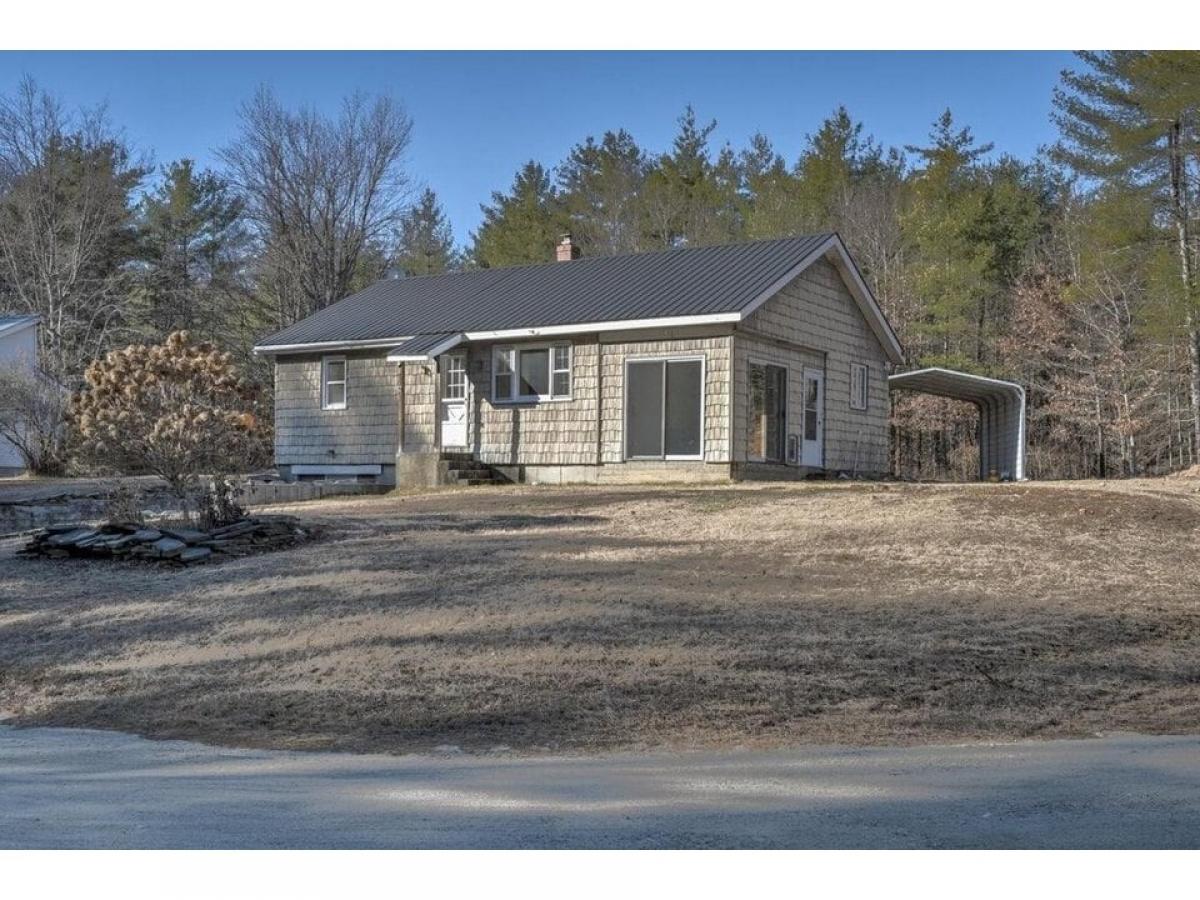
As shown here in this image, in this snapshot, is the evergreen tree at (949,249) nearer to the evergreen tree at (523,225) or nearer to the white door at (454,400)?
the evergreen tree at (523,225)

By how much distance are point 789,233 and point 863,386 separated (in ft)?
52.5

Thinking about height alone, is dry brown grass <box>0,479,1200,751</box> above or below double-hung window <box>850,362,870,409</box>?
below

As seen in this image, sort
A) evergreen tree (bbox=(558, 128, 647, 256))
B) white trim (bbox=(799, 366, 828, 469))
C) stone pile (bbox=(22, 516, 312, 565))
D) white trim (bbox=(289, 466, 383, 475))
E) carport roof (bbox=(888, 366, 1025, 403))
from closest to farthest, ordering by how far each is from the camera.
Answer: stone pile (bbox=(22, 516, 312, 565)), white trim (bbox=(799, 366, 828, 469)), carport roof (bbox=(888, 366, 1025, 403)), white trim (bbox=(289, 466, 383, 475)), evergreen tree (bbox=(558, 128, 647, 256))

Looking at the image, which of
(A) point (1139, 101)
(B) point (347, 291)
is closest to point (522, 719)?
(A) point (1139, 101)

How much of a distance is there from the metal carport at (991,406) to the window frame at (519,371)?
6.90m

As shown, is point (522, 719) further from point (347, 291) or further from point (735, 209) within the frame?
point (735, 209)

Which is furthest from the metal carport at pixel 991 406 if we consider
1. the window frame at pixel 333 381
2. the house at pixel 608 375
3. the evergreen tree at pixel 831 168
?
the evergreen tree at pixel 831 168

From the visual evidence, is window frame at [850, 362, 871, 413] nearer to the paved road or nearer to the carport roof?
the carport roof

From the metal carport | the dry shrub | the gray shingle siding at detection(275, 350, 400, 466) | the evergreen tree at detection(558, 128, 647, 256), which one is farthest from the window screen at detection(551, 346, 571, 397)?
the evergreen tree at detection(558, 128, 647, 256)

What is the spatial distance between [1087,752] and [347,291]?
3800 cm

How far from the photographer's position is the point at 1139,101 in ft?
92.4

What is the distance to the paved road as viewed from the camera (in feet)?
17.8

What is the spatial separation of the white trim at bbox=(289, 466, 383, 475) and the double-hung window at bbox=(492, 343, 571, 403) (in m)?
3.29

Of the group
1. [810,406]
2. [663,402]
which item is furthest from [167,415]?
[810,406]
